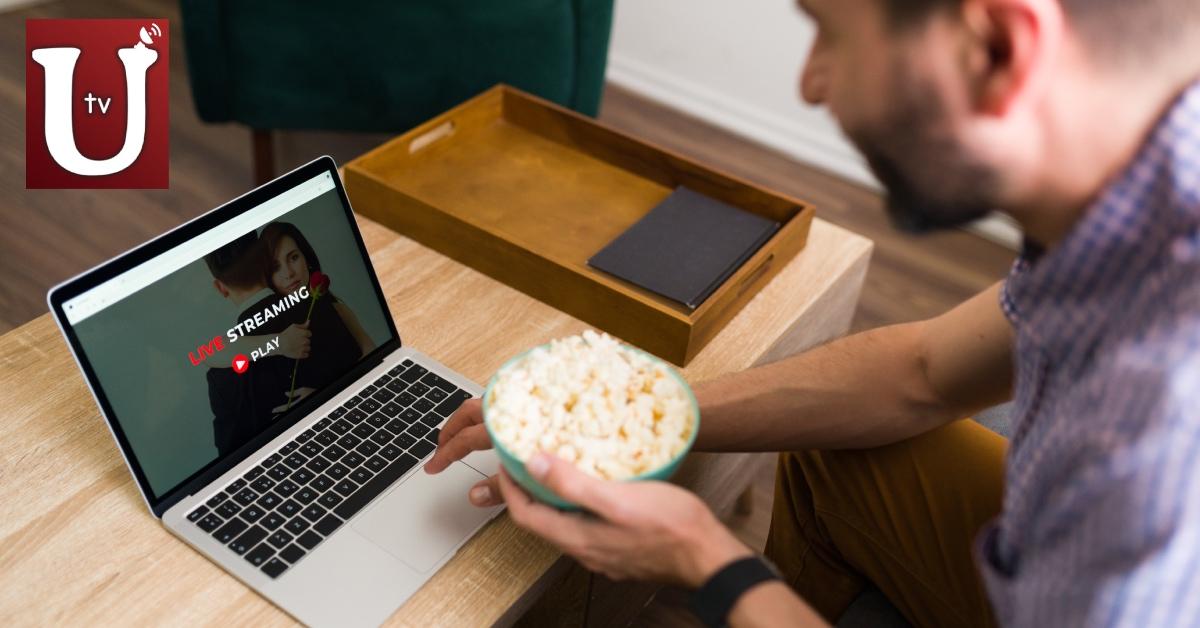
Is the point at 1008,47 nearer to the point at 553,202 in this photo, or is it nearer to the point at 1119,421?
the point at 1119,421

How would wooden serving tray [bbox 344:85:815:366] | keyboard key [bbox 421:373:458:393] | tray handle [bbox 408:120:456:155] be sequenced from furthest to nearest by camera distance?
tray handle [bbox 408:120:456:155], wooden serving tray [bbox 344:85:815:366], keyboard key [bbox 421:373:458:393]

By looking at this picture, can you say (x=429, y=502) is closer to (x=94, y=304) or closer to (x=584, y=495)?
(x=584, y=495)

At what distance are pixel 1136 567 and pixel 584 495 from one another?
37 cm

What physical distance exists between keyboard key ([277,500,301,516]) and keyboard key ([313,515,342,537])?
1.0 inches

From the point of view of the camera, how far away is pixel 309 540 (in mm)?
888

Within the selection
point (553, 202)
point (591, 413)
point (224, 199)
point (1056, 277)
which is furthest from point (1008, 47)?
point (224, 199)

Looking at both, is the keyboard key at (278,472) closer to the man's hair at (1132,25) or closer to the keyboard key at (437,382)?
the keyboard key at (437,382)

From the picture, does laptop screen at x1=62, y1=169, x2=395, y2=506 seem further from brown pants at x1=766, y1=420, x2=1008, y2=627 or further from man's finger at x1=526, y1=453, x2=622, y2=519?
brown pants at x1=766, y1=420, x2=1008, y2=627

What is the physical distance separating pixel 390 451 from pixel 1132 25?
72 centimetres

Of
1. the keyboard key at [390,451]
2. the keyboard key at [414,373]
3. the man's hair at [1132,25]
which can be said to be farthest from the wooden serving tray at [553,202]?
the man's hair at [1132,25]

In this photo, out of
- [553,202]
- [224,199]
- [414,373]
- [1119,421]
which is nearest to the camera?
[1119,421]

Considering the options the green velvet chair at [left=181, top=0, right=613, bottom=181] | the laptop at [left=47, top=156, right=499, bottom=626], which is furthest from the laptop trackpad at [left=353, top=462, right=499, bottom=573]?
the green velvet chair at [left=181, top=0, right=613, bottom=181]

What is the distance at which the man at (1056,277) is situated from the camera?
0.63 metres

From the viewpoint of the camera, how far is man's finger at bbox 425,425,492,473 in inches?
36.0
